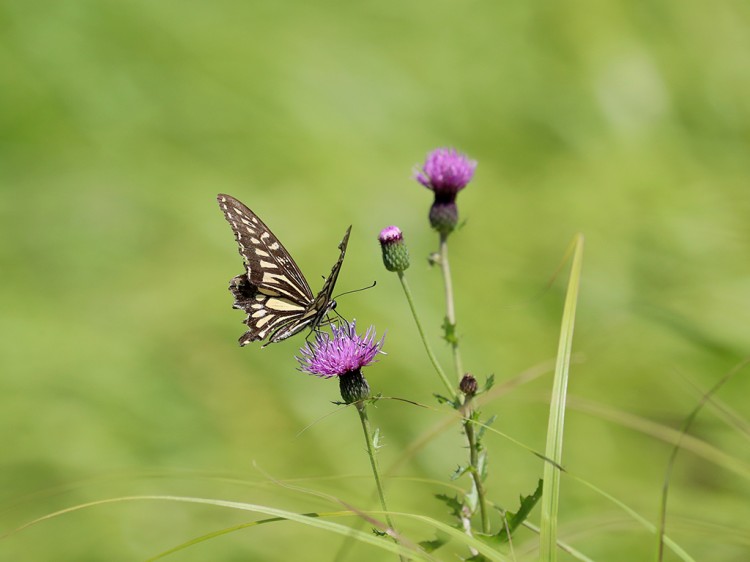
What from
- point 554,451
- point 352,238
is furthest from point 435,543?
point 352,238

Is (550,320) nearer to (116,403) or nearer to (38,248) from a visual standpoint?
(116,403)

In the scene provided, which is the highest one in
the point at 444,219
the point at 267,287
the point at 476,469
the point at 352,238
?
the point at 352,238

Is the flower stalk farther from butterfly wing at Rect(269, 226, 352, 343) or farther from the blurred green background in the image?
butterfly wing at Rect(269, 226, 352, 343)

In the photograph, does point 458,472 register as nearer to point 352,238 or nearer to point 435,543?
point 435,543

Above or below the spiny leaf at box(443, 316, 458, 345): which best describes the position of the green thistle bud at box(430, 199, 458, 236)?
above

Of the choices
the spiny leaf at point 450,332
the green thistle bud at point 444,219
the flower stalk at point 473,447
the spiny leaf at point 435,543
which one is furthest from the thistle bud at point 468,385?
the green thistle bud at point 444,219

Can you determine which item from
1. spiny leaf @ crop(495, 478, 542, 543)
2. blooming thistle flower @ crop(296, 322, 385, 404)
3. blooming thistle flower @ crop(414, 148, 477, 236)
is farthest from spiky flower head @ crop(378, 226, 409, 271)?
spiny leaf @ crop(495, 478, 542, 543)

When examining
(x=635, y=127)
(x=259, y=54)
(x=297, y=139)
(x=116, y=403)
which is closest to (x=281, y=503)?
(x=116, y=403)
